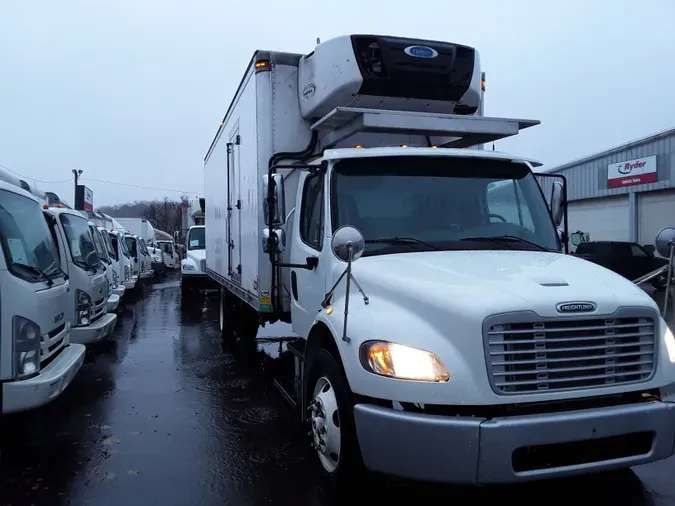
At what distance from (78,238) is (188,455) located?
503 cm

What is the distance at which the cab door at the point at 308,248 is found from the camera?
4629 millimetres

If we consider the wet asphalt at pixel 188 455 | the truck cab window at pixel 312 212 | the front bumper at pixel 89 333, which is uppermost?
the truck cab window at pixel 312 212

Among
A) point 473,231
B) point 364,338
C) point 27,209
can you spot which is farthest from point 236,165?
point 364,338

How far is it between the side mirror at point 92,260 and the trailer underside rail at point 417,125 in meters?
4.64

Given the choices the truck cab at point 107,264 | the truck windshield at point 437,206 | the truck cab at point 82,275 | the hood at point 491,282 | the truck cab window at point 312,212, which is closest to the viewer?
the hood at point 491,282

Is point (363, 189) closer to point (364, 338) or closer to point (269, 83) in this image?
point (364, 338)

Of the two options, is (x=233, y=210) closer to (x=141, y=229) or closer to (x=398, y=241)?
(x=398, y=241)

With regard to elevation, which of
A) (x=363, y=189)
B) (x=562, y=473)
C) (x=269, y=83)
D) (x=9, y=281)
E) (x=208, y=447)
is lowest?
(x=208, y=447)

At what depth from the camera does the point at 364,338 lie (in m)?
3.38

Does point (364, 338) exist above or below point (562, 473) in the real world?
above

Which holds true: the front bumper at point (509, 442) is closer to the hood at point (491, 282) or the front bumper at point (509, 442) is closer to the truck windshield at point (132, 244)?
the hood at point (491, 282)

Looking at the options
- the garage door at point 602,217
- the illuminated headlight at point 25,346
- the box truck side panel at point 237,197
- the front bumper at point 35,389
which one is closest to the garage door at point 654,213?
the garage door at point 602,217

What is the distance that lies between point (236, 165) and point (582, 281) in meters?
5.30

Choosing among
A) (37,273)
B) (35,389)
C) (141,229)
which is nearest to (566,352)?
(35,389)
